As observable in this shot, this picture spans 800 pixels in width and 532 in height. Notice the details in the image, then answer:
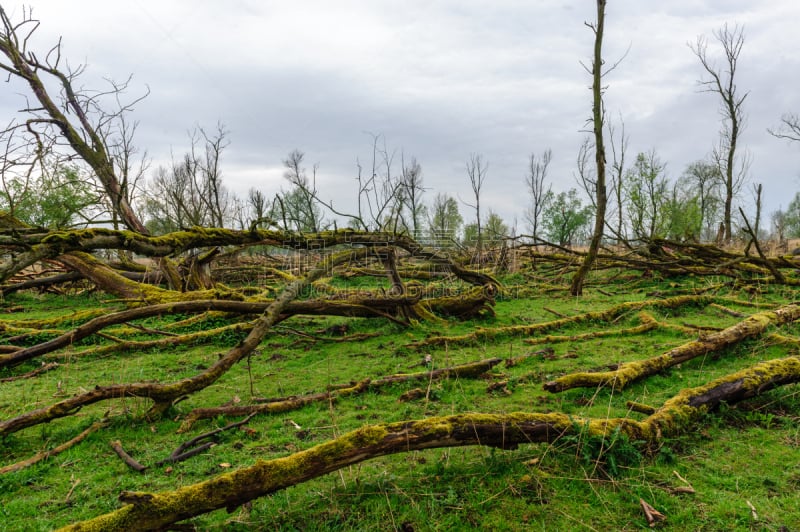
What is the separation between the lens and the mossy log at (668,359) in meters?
3.87

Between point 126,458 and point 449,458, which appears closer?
point 449,458

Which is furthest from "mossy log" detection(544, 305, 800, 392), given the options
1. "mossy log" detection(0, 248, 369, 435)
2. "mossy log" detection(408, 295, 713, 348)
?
"mossy log" detection(0, 248, 369, 435)

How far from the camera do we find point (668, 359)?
4.57 metres

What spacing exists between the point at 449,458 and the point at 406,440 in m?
0.68

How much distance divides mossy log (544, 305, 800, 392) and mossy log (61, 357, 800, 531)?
62cm

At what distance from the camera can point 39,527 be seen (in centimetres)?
253

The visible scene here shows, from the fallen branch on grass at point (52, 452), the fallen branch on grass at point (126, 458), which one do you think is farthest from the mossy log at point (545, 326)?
the fallen branch on grass at point (52, 452)

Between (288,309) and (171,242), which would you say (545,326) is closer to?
(288,309)

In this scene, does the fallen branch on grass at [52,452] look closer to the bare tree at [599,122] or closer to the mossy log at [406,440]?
the mossy log at [406,440]

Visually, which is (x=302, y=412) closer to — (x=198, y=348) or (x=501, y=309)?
(x=198, y=348)

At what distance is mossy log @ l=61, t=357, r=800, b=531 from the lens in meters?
2.09

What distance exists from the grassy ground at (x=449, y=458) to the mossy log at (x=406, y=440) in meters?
0.14

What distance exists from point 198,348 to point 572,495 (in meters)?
7.04

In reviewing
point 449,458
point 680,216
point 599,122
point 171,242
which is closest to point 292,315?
point 171,242
